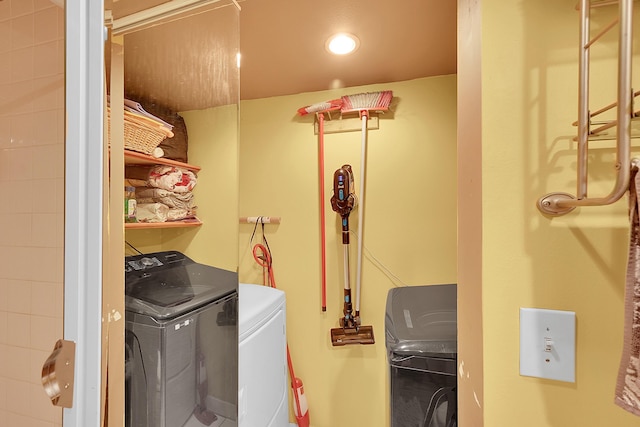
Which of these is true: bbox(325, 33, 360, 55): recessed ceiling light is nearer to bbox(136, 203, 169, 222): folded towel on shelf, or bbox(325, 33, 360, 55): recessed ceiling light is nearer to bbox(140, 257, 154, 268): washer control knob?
bbox(136, 203, 169, 222): folded towel on shelf

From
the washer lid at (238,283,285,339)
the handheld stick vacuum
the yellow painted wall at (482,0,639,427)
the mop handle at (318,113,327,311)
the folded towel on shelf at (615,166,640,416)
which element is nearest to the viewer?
the folded towel on shelf at (615,166,640,416)

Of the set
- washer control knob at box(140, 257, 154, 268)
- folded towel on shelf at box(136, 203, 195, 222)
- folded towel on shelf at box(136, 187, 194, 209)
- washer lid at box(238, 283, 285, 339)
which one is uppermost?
folded towel on shelf at box(136, 187, 194, 209)

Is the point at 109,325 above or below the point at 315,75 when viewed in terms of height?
below

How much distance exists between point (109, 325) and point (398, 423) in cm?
81

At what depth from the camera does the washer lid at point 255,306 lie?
1.12 metres

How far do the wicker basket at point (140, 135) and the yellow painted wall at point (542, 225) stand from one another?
0.78 meters

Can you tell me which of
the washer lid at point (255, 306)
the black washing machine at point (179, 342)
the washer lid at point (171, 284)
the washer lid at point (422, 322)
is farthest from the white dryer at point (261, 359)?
the washer lid at point (422, 322)

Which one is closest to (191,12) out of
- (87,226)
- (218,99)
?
(218,99)

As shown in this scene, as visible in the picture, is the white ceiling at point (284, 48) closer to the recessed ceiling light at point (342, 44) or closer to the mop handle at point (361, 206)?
the recessed ceiling light at point (342, 44)

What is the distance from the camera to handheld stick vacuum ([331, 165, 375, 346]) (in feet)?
5.02

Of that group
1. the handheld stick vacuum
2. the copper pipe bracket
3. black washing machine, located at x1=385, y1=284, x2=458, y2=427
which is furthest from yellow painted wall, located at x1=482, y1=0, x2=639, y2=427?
the handheld stick vacuum

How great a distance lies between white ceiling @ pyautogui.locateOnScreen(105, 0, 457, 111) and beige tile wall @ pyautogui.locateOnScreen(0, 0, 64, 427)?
1.69 ft

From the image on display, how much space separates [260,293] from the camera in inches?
57.3

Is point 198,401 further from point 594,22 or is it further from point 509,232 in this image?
point 594,22
